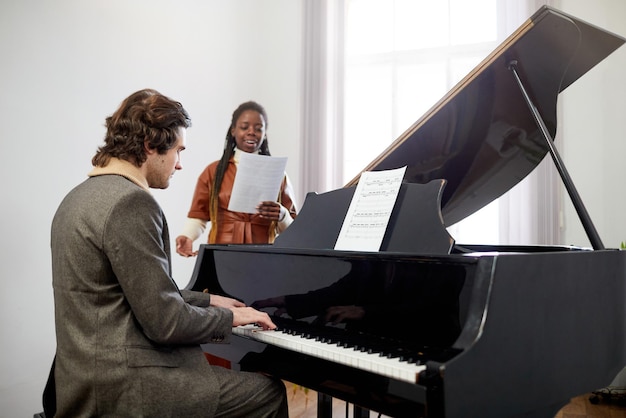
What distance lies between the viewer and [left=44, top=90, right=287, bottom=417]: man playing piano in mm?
1424

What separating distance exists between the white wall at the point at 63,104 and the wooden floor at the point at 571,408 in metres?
1.16

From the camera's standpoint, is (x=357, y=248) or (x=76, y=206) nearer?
(x=76, y=206)

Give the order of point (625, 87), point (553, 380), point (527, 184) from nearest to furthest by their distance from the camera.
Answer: point (553, 380) < point (625, 87) < point (527, 184)

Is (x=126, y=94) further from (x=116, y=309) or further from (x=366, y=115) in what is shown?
(x=116, y=309)

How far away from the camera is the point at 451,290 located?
1396mm

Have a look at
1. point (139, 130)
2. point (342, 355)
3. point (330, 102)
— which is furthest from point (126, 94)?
point (342, 355)

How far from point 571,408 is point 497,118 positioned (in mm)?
2106

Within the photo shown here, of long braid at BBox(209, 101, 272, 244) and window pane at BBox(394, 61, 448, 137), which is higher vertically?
window pane at BBox(394, 61, 448, 137)

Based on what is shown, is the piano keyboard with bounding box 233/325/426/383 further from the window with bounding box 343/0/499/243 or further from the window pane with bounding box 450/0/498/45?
the window pane with bounding box 450/0/498/45

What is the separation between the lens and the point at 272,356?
1.71m

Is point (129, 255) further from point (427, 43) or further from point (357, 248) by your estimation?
point (427, 43)

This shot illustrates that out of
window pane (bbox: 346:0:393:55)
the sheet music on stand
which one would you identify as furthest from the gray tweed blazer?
window pane (bbox: 346:0:393:55)

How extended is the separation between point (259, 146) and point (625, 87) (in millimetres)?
2506

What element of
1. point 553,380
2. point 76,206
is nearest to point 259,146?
point 76,206
